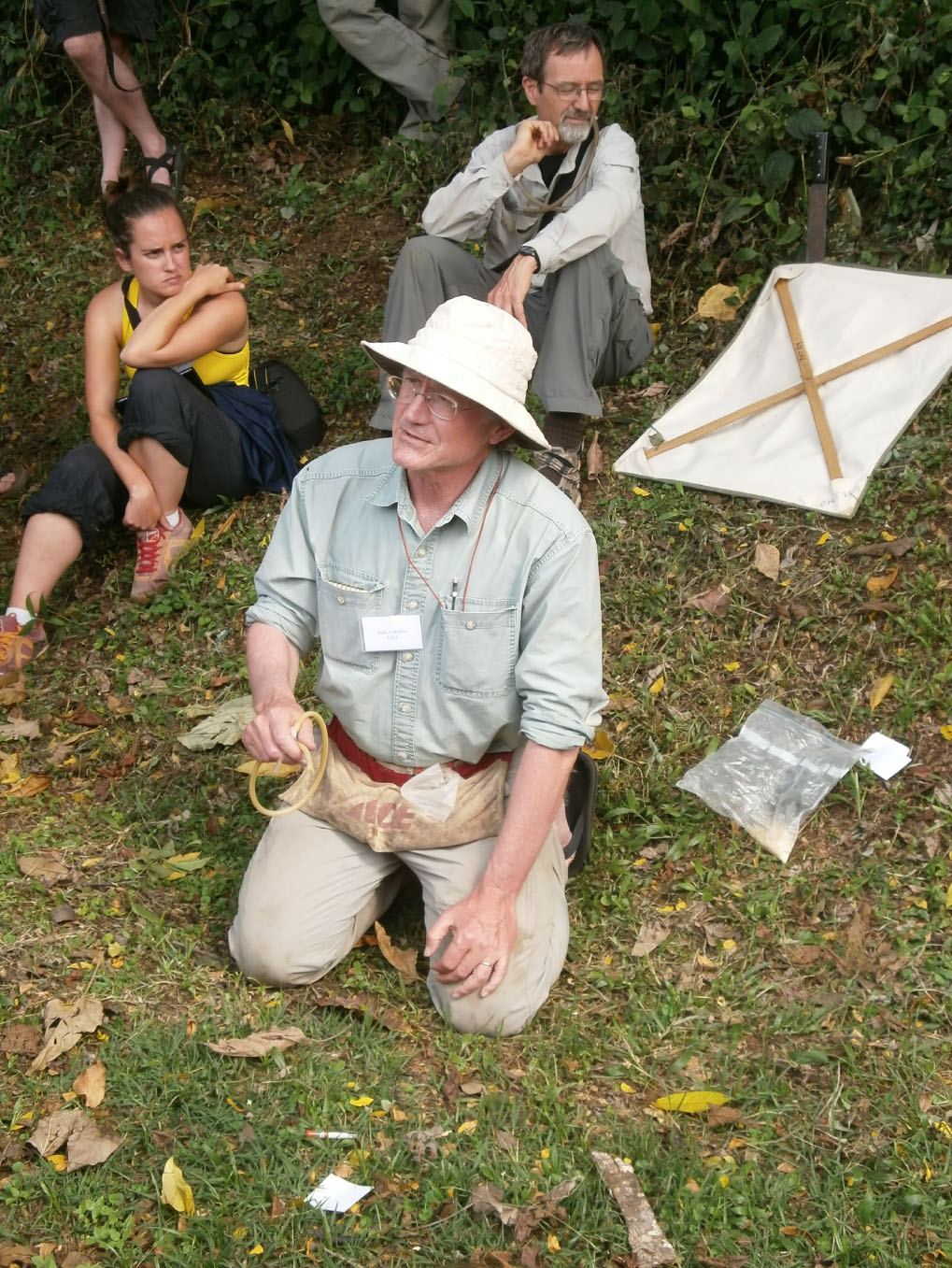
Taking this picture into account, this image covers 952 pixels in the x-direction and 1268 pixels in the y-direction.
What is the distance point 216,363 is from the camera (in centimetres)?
517

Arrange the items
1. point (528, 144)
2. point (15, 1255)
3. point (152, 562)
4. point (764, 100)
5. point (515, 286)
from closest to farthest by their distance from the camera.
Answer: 1. point (15, 1255)
2. point (515, 286)
3. point (528, 144)
4. point (152, 562)
5. point (764, 100)

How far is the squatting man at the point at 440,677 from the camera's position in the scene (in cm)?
299

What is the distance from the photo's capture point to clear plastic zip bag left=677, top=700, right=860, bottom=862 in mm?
3760

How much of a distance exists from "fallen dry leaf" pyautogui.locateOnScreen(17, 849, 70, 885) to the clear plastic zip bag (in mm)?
1724

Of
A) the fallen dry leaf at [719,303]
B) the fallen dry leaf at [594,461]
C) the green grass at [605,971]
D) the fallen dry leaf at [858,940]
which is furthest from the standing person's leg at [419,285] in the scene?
the fallen dry leaf at [858,940]

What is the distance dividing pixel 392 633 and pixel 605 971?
1.03m

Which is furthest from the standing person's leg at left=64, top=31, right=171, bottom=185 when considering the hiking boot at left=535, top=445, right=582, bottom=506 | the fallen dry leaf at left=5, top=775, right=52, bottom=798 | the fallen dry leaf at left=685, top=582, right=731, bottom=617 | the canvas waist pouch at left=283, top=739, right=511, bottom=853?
the canvas waist pouch at left=283, top=739, right=511, bottom=853

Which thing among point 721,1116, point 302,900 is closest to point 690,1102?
point 721,1116

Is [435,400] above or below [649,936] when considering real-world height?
above

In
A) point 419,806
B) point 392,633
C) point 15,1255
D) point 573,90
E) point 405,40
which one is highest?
point 573,90

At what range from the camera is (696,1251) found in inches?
104

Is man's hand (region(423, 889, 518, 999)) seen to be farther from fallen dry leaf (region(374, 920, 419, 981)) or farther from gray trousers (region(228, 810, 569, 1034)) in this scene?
fallen dry leaf (region(374, 920, 419, 981))

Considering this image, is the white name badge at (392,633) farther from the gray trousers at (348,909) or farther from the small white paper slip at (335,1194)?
the small white paper slip at (335,1194)

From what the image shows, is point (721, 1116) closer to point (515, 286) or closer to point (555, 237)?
point (515, 286)
